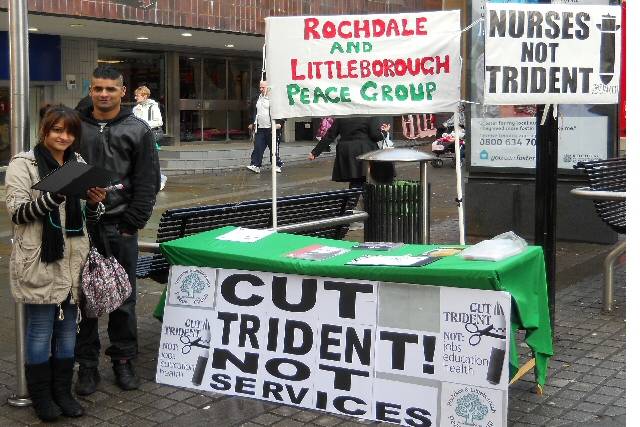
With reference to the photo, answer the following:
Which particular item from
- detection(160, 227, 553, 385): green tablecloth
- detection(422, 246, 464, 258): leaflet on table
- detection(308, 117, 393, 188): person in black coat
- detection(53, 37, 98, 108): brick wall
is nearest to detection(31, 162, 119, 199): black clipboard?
detection(160, 227, 553, 385): green tablecloth

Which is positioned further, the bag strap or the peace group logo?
the bag strap

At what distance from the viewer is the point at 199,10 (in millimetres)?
17266

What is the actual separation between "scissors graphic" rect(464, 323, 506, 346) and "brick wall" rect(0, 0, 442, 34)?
1130cm

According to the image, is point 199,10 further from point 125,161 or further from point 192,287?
point 192,287

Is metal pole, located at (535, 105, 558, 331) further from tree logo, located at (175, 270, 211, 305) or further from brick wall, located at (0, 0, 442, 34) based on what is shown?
brick wall, located at (0, 0, 442, 34)

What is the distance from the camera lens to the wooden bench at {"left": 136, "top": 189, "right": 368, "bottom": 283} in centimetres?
537

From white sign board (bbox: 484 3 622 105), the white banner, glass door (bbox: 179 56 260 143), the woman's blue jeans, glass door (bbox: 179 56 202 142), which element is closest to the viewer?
the woman's blue jeans

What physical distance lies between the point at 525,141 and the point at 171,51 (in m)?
14.4

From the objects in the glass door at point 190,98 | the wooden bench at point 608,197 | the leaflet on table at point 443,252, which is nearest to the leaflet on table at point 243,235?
the leaflet on table at point 443,252

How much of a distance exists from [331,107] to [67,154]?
216cm

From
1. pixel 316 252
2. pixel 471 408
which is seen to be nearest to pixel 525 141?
pixel 316 252

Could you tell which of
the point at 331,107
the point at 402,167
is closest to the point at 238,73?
the point at 402,167

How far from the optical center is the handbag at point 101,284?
4477mm

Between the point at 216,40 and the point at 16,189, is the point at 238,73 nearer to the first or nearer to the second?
the point at 216,40
